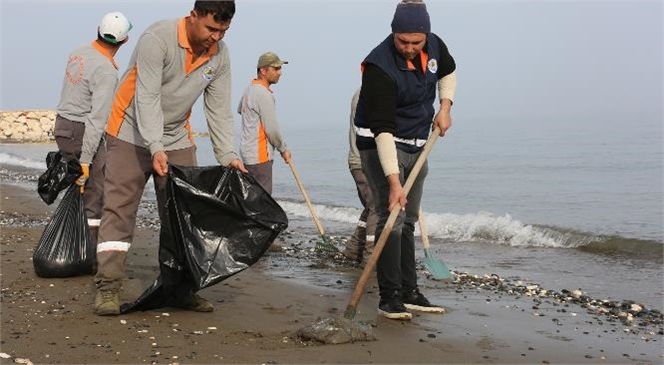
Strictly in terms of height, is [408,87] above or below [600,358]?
above

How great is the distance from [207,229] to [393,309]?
1196mm

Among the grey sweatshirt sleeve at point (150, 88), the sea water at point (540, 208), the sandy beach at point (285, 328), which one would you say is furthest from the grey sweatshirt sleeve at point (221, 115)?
the sea water at point (540, 208)

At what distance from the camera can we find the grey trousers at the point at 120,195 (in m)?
4.69

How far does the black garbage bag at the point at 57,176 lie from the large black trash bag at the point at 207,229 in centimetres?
143

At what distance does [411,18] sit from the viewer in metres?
4.46

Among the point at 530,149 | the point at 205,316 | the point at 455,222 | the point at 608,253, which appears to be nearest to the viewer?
the point at 205,316

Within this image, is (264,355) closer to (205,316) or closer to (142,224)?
(205,316)

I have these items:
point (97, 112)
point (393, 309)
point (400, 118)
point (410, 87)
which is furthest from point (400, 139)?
point (97, 112)

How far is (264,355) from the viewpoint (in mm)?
4008

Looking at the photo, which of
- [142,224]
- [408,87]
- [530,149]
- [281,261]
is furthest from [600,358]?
[530,149]

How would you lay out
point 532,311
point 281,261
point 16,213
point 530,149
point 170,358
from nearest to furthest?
point 170,358 < point 532,311 < point 281,261 < point 16,213 < point 530,149

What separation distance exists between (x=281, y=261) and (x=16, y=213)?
15.0 feet

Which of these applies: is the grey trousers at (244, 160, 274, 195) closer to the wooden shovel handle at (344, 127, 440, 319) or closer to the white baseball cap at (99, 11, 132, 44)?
the white baseball cap at (99, 11, 132, 44)

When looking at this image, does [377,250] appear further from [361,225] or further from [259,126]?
[259,126]
